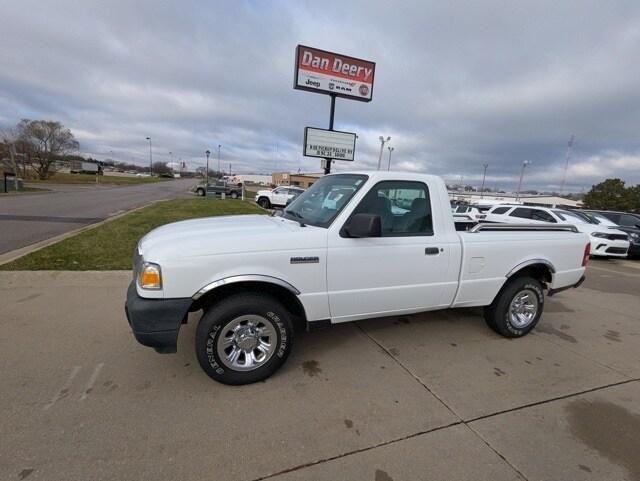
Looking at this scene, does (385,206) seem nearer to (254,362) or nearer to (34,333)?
(254,362)

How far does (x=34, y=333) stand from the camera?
3639mm

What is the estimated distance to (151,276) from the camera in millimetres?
2641

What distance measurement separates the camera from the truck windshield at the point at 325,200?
330 cm

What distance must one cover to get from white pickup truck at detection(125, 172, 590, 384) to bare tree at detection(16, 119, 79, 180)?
191 feet

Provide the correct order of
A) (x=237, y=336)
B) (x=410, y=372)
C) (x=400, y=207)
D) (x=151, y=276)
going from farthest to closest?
(x=400, y=207) → (x=410, y=372) → (x=237, y=336) → (x=151, y=276)

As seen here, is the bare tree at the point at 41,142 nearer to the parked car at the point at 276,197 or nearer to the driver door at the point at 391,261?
the parked car at the point at 276,197

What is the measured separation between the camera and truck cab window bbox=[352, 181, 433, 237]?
331 centimetres

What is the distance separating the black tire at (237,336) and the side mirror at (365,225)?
94 cm

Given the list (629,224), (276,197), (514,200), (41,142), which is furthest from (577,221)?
(41,142)

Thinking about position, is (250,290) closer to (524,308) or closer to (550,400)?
(550,400)

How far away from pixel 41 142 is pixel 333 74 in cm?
5436

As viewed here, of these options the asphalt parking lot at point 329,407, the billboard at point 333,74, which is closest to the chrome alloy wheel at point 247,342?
the asphalt parking lot at point 329,407

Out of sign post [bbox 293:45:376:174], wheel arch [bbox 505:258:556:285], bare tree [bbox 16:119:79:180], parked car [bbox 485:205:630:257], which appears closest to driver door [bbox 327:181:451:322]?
wheel arch [bbox 505:258:556:285]

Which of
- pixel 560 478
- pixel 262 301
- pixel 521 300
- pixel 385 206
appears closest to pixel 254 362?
pixel 262 301
